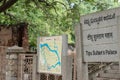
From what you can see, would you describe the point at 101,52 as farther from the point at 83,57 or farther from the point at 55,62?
the point at 55,62

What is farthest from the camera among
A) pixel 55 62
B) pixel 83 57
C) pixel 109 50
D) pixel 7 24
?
pixel 7 24

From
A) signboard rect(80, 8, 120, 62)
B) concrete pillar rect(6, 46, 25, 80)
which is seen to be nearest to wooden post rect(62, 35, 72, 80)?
signboard rect(80, 8, 120, 62)

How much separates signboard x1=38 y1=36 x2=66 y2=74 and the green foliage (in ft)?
33.0

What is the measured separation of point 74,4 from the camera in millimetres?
20547

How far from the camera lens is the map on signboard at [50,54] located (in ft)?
27.3

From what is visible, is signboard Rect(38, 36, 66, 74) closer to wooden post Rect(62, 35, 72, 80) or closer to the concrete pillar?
wooden post Rect(62, 35, 72, 80)

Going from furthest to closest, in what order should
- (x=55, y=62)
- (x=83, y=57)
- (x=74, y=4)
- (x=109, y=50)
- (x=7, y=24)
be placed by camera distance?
(x=7, y=24) → (x=74, y=4) → (x=55, y=62) → (x=83, y=57) → (x=109, y=50)

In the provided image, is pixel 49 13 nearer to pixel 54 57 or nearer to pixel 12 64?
pixel 12 64

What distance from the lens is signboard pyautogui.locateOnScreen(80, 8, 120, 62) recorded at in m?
6.95

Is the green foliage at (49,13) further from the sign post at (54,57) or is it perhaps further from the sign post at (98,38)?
the sign post at (98,38)

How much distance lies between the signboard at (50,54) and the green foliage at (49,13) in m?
10.1

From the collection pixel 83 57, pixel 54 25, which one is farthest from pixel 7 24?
pixel 83 57

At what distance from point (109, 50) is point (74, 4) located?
44.9 ft

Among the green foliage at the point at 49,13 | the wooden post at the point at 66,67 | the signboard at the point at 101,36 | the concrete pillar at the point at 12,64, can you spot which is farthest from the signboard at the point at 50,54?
the green foliage at the point at 49,13
